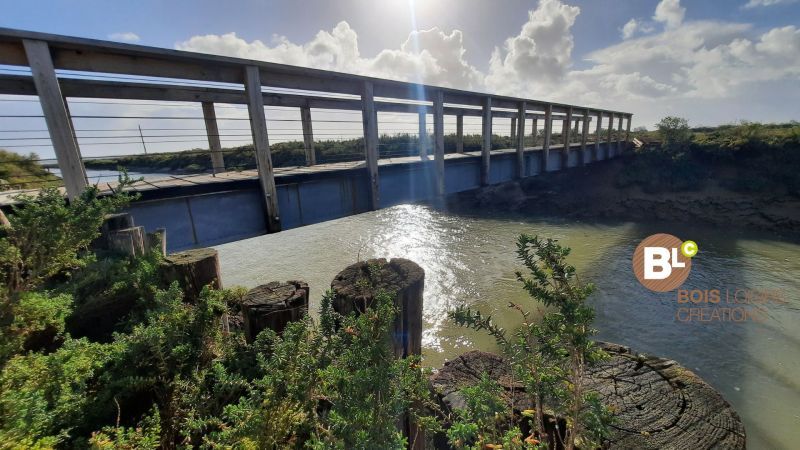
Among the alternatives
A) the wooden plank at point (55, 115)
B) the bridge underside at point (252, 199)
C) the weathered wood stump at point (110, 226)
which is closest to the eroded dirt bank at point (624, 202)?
the bridge underside at point (252, 199)

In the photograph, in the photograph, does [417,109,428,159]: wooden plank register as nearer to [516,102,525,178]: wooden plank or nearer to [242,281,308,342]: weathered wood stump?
[516,102,525,178]: wooden plank

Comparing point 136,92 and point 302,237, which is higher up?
point 136,92

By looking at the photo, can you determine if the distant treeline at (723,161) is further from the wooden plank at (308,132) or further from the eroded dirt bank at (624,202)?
the wooden plank at (308,132)

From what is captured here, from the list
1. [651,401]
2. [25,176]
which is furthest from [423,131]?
[25,176]

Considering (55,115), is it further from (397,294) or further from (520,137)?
(520,137)

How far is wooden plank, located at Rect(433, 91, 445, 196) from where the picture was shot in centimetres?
793

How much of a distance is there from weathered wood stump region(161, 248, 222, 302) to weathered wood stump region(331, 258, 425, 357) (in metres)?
2.11

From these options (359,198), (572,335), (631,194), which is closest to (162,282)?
(359,198)

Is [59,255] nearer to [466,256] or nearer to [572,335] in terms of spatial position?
[572,335]

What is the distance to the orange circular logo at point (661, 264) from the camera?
1254 centimetres

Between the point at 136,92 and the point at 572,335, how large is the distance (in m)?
11.5

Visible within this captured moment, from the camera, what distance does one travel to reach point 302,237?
2003 cm

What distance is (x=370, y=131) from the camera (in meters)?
6.36

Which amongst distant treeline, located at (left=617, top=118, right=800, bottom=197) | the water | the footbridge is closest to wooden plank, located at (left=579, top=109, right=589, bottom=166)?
the water
